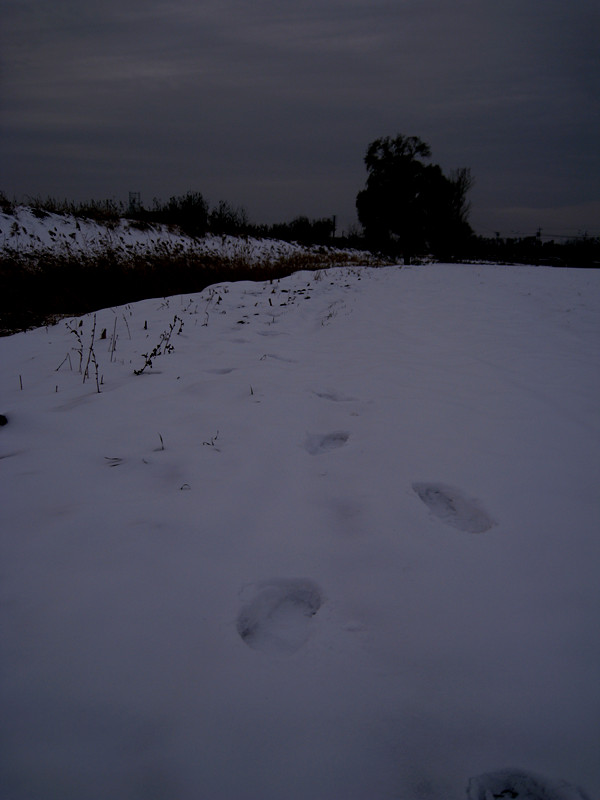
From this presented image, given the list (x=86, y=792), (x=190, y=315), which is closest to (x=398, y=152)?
(x=190, y=315)

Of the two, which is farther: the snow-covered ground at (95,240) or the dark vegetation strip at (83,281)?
the snow-covered ground at (95,240)

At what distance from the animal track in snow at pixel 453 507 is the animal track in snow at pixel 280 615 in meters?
0.77

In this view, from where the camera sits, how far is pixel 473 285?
10.6 metres

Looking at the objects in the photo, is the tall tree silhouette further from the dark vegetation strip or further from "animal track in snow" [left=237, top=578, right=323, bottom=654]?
"animal track in snow" [left=237, top=578, right=323, bottom=654]

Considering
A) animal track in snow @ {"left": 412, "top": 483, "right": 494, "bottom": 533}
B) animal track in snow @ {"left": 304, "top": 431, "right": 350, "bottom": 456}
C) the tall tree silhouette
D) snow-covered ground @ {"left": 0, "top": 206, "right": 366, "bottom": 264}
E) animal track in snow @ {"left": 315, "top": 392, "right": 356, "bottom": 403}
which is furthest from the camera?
the tall tree silhouette

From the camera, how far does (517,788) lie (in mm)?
992

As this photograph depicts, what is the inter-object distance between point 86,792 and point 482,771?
3.11 ft

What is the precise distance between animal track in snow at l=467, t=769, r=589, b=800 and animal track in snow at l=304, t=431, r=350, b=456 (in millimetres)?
1594

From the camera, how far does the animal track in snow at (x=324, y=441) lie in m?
2.47

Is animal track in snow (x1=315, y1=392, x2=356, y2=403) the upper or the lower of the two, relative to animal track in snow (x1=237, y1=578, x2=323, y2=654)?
upper

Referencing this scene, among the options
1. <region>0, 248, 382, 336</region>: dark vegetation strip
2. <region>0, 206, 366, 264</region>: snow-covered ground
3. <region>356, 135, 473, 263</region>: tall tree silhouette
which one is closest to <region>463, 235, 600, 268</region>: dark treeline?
<region>356, 135, 473, 263</region>: tall tree silhouette

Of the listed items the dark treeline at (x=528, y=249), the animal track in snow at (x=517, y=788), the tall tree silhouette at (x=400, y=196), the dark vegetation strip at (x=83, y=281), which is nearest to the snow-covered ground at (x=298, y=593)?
the animal track in snow at (x=517, y=788)

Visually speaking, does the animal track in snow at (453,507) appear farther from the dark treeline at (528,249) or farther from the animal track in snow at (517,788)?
the dark treeline at (528,249)

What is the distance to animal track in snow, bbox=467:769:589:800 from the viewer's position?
962mm
